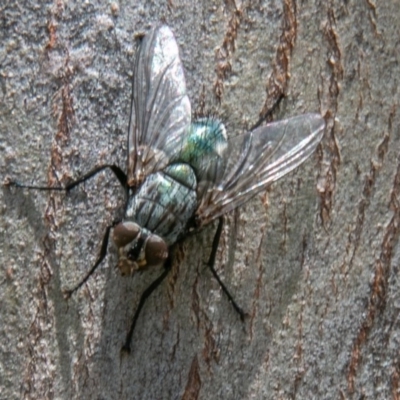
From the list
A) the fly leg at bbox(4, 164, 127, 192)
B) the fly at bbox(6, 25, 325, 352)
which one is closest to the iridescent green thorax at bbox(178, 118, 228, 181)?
the fly at bbox(6, 25, 325, 352)

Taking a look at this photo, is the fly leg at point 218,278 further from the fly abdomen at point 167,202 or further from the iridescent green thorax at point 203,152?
the iridescent green thorax at point 203,152

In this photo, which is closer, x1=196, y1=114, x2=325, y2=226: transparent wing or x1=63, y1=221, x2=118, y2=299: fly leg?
x1=63, y1=221, x2=118, y2=299: fly leg

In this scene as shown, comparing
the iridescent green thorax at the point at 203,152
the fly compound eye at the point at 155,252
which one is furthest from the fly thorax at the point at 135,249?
the iridescent green thorax at the point at 203,152

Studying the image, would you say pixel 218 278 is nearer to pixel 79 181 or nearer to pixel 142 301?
pixel 142 301

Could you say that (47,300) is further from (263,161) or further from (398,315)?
(398,315)

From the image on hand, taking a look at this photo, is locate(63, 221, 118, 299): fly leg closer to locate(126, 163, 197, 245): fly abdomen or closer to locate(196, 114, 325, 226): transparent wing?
locate(126, 163, 197, 245): fly abdomen

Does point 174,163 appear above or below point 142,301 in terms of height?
above

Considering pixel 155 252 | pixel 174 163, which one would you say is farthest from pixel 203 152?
pixel 155 252

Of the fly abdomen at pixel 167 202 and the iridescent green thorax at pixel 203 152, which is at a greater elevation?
the iridescent green thorax at pixel 203 152
